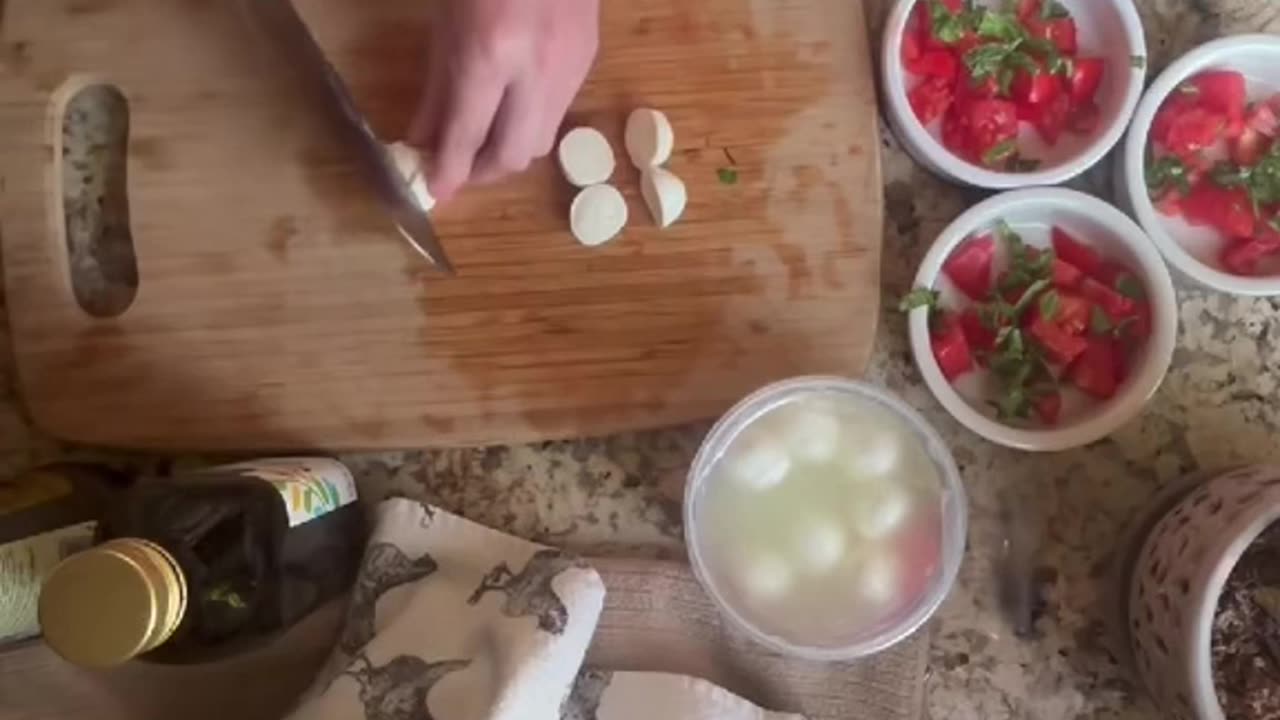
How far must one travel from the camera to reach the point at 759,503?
92cm

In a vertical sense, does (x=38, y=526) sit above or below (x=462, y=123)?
below

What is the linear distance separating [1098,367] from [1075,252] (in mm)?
77

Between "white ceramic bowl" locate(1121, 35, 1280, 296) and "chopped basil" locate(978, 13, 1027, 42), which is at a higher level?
"chopped basil" locate(978, 13, 1027, 42)

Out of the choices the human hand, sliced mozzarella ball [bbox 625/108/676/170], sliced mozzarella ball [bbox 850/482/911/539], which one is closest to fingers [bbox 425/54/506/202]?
the human hand

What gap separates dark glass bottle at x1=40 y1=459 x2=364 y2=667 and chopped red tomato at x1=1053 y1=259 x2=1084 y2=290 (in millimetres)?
470

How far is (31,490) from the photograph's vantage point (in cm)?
90

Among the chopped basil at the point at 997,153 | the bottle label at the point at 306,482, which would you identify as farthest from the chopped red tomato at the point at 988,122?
the bottle label at the point at 306,482

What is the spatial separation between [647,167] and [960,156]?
208 mm

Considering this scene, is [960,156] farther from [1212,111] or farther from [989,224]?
[1212,111]

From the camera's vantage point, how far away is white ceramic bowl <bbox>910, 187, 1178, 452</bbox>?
3.13ft

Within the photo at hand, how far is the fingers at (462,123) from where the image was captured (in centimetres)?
81

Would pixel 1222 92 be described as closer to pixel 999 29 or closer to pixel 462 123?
pixel 999 29

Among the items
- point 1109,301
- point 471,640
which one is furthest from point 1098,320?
point 471,640

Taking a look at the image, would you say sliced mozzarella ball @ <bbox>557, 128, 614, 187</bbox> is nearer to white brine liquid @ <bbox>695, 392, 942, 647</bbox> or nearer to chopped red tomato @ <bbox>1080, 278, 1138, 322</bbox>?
white brine liquid @ <bbox>695, 392, 942, 647</bbox>
